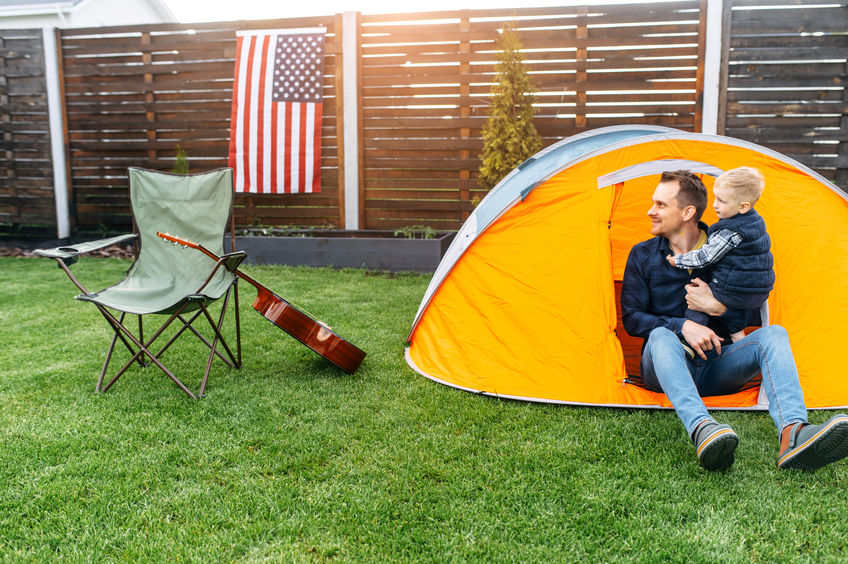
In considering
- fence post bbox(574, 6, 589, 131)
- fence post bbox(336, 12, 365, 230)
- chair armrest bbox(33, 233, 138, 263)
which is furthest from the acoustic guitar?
fence post bbox(574, 6, 589, 131)

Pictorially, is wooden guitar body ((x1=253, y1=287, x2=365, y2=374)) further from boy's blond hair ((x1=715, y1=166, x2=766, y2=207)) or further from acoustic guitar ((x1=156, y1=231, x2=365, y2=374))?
boy's blond hair ((x1=715, y1=166, x2=766, y2=207))

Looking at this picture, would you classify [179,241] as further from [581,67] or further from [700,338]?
[581,67]

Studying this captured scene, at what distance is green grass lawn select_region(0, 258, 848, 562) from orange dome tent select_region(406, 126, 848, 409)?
13 cm

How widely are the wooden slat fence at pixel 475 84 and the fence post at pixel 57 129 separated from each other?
373 centimetres

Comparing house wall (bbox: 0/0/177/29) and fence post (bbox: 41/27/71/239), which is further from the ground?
house wall (bbox: 0/0/177/29)

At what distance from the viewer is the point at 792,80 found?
574 centimetres

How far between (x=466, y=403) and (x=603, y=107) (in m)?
4.38

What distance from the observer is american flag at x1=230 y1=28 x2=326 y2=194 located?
6.55 meters

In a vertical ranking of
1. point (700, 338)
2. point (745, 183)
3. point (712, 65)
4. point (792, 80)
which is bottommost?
point (700, 338)

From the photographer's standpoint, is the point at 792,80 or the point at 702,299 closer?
the point at 702,299

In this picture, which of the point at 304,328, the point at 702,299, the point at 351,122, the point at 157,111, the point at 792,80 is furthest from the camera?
the point at 157,111

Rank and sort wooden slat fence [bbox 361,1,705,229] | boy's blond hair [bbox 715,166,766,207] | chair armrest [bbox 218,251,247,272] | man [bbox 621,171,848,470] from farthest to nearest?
wooden slat fence [bbox 361,1,705,229]
chair armrest [bbox 218,251,247,272]
boy's blond hair [bbox 715,166,766,207]
man [bbox 621,171,848,470]

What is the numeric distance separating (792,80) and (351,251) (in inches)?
174

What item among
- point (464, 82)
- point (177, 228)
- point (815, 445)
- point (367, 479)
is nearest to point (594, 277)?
point (815, 445)
